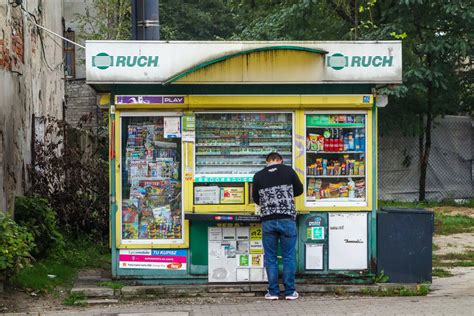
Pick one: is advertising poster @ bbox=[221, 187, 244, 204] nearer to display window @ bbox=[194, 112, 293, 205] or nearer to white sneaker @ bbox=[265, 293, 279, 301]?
display window @ bbox=[194, 112, 293, 205]

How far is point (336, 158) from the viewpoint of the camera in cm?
933

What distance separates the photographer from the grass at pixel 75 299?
8531 millimetres

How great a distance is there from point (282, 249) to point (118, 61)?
9.89 feet

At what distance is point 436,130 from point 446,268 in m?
10.3

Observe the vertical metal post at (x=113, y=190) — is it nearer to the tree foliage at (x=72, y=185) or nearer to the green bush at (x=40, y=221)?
the green bush at (x=40, y=221)

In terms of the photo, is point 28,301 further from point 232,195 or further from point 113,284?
point 232,195

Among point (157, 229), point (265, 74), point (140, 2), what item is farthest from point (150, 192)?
point (140, 2)

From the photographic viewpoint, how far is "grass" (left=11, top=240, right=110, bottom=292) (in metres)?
9.02

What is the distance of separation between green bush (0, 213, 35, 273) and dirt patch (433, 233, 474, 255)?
7282 millimetres

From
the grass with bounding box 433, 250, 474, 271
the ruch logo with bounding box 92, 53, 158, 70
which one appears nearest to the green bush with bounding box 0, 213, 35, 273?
the ruch logo with bounding box 92, 53, 158, 70

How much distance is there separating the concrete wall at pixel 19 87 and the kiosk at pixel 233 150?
1714 mm

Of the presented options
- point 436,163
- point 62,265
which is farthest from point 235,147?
point 436,163

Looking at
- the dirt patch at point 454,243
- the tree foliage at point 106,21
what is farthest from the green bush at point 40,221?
the tree foliage at point 106,21

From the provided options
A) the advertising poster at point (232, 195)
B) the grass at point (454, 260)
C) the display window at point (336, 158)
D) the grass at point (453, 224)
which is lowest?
the grass at point (454, 260)
